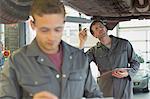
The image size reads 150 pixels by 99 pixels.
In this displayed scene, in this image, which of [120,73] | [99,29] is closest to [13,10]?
[99,29]

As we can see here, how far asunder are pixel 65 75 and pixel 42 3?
31 centimetres

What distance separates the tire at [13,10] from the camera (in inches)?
88.2

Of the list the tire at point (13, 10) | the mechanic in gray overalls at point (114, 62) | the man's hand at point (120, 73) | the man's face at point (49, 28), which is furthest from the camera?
the mechanic in gray overalls at point (114, 62)

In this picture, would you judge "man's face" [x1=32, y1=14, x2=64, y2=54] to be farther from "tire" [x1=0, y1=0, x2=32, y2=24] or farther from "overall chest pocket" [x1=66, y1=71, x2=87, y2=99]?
"tire" [x1=0, y1=0, x2=32, y2=24]

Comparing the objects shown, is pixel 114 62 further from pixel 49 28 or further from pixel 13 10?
pixel 49 28

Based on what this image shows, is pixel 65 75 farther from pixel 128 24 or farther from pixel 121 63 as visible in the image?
pixel 128 24

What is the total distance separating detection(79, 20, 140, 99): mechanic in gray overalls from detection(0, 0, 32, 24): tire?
2.69 feet

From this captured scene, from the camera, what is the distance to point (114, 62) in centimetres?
310

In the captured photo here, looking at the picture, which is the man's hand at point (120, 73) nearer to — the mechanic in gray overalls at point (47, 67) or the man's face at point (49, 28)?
the mechanic in gray overalls at point (47, 67)

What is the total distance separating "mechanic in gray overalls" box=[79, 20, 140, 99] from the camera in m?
Answer: 3.09

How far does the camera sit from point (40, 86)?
1.38 m

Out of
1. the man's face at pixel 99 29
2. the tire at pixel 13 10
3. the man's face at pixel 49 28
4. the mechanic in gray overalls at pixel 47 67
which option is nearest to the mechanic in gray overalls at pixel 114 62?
the man's face at pixel 99 29

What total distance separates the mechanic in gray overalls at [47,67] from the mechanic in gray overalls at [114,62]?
1.58m

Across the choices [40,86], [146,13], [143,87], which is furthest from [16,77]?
[143,87]
